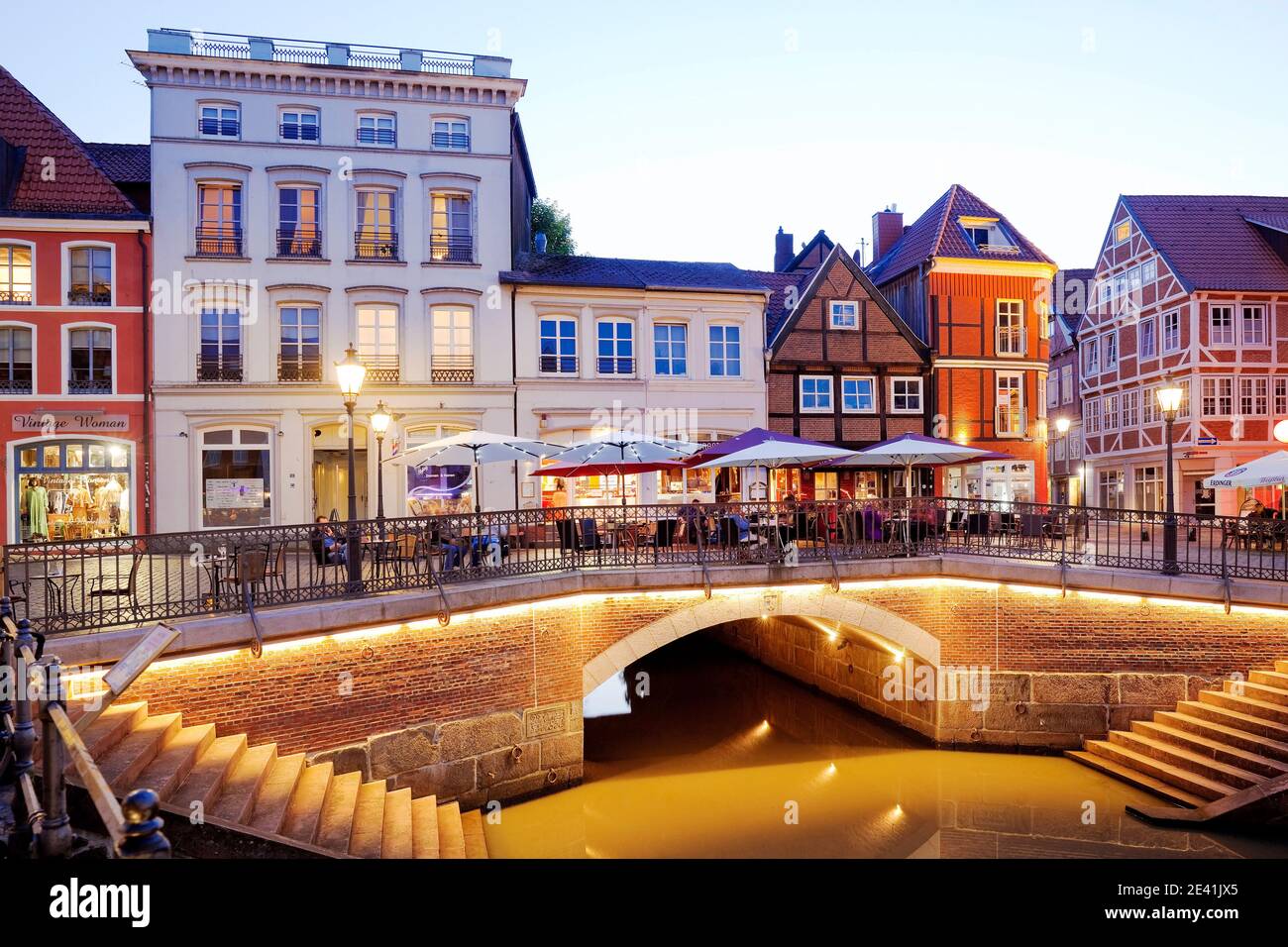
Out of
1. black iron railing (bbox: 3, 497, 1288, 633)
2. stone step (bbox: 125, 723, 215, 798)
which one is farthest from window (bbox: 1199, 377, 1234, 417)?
stone step (bbox: 125, 723, 215, 798)

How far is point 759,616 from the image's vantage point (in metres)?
14.5

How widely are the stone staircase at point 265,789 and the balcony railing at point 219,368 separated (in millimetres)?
13625

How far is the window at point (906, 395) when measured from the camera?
26.0m

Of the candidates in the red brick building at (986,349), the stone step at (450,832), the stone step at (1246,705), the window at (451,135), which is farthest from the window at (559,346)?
the stone step at (1246,705)

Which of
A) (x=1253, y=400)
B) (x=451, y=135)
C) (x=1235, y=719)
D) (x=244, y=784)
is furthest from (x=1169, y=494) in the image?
(x=1253, y=400)

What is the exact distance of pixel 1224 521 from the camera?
46.2 ft

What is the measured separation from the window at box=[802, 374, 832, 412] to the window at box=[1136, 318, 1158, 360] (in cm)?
1484

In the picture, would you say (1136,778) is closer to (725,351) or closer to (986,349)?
(725,351)

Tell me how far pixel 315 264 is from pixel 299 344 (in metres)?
2.06

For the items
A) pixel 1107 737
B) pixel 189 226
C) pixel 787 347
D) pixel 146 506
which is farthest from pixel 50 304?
pixel 1107 737

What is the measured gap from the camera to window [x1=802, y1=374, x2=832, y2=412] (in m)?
25.2

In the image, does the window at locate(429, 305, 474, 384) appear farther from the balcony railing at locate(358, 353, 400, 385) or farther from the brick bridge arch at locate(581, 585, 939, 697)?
the brick bridge arch at locate(581, 585, 939, 697)

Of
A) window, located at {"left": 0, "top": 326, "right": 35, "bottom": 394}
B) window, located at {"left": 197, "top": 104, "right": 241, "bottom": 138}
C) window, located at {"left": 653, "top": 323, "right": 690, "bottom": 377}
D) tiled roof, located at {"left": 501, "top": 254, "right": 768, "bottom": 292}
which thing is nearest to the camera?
window, located at {"left": 0, "top": 326, "right": 35, "bottom": 394}
